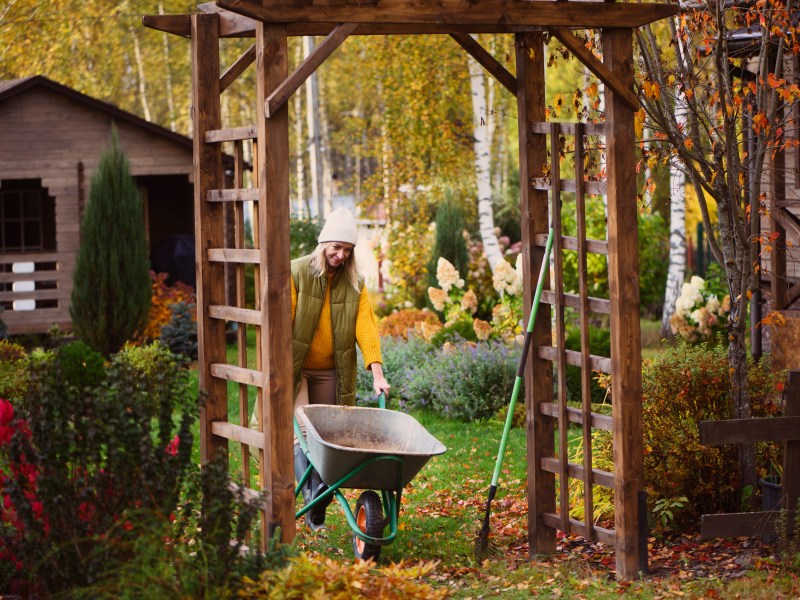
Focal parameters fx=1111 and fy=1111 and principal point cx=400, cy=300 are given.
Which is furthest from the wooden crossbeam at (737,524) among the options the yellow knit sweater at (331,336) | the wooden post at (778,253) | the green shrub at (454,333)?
the green shrub at (454,333)

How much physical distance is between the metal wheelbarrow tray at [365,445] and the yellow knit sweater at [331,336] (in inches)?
17.8

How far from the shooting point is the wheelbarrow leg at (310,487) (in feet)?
21.3

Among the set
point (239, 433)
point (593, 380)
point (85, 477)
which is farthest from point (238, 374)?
point (593, 380)

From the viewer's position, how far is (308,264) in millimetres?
6566

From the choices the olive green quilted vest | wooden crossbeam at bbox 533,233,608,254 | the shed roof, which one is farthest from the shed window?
wooden crossbeam at bbox 533,233,608,254

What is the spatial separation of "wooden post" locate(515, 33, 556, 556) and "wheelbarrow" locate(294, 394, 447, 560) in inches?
26.9

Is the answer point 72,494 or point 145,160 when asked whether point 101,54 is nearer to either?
point 145,160

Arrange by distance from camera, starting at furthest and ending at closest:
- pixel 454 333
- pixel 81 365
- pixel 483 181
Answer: pixel 483 181, pixel 454 333, pixel 81 365

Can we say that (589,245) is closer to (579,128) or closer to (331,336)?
(579,128)

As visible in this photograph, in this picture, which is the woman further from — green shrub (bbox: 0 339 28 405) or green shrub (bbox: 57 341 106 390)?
green shrub (bbox: 57 341 106 390)

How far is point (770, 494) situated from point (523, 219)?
2026 millimetres

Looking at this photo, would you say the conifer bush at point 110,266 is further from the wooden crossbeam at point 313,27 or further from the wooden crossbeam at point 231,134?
the wooden crossbeam at point 231,134

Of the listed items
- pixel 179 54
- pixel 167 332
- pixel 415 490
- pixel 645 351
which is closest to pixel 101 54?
pixel 179 54

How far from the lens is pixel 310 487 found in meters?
6.62
